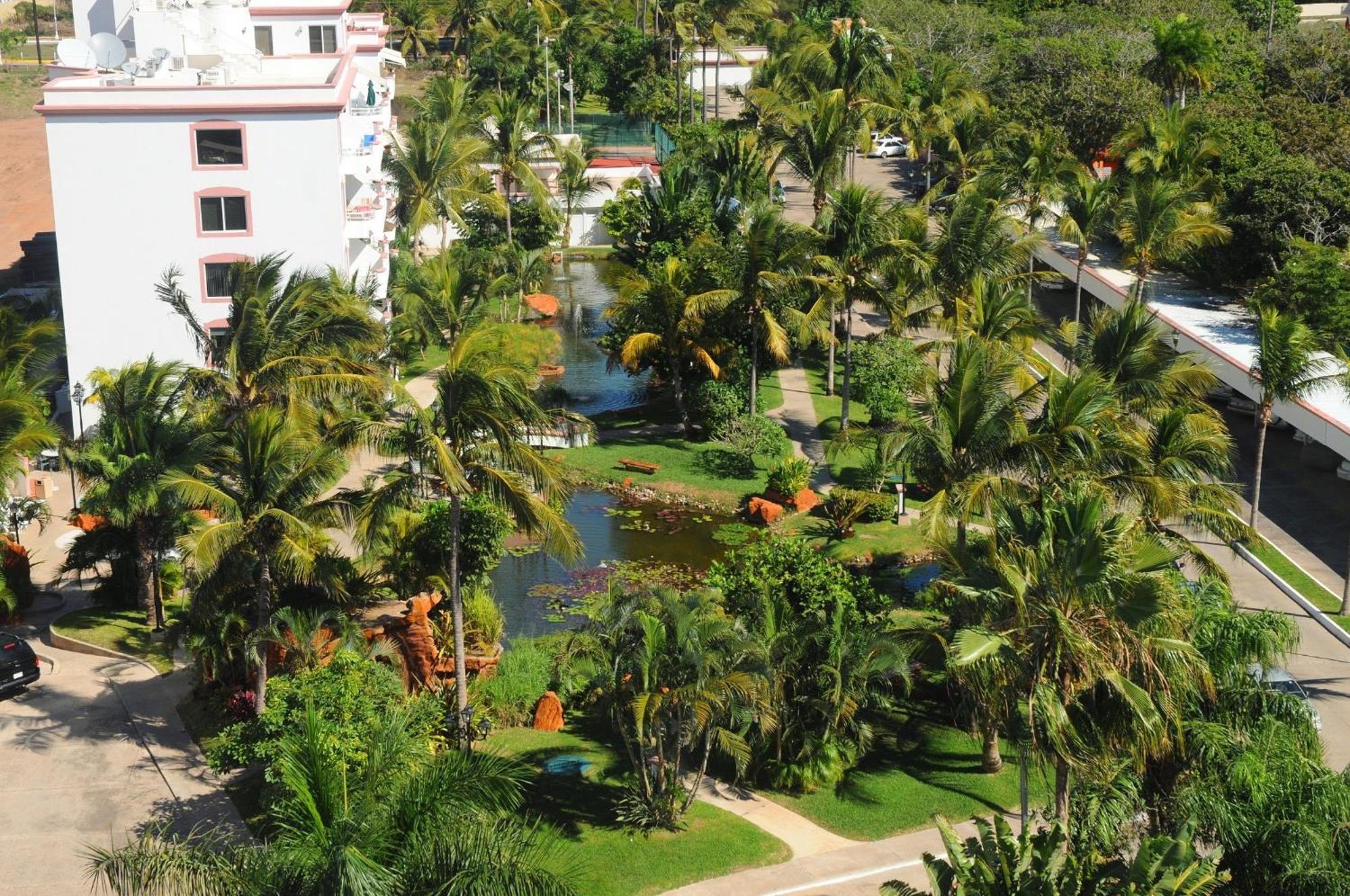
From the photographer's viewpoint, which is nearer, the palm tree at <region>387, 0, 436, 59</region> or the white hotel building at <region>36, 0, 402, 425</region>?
the white hotel building at <region>36, 0, 402, 425</region>

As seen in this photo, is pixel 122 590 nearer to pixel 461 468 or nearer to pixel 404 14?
pixel 461 468

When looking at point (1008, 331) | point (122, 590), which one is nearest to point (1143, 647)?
point (1008, 331)

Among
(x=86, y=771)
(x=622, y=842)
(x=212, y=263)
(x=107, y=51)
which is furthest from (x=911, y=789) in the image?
(x=107, y=51)

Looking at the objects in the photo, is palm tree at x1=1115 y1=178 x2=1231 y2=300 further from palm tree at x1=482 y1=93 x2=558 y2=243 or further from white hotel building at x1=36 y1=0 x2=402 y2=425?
palm tree at x1=482 y1=93 x2=558 y2=243

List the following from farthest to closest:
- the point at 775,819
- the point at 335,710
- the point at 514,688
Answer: the point at 514,688 < the point at 775,819 < the point at 335,710

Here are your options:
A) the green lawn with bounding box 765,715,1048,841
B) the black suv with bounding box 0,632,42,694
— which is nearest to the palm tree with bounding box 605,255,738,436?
the green lawn with bounding box 765,715,1048,841

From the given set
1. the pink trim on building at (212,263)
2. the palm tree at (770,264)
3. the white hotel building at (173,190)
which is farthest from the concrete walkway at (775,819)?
the pink trim on building at (212,263)

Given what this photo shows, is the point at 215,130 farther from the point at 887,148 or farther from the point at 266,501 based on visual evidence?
the point at 887,148

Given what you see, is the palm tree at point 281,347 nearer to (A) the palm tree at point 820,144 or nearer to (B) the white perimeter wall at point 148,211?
(B) the white perimeter wall at point 148,211
